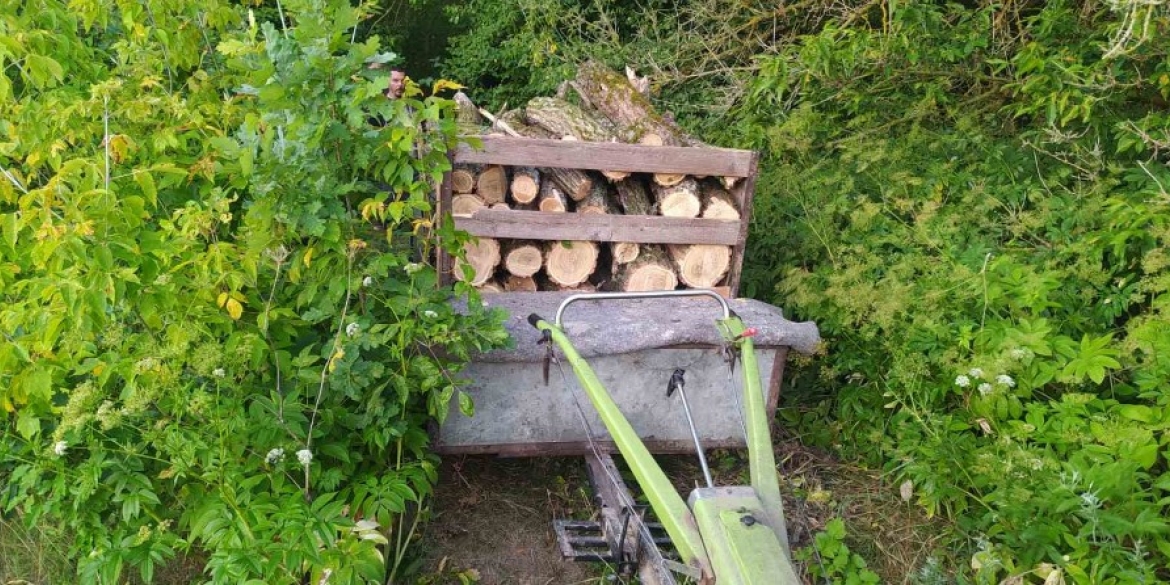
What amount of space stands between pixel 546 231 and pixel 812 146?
8.38ft

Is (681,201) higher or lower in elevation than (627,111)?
lower

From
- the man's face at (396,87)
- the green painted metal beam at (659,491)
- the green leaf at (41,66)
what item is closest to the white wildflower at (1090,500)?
the green painted metal beam at (659,491)

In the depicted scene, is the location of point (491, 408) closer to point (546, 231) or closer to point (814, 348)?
point (546, 231)

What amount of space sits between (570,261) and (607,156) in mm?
522

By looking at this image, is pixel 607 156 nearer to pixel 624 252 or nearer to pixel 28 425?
pixel 624 252

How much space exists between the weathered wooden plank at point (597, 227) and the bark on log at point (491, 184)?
7 centimetres

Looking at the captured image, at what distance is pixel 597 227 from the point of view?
3625 millimetres

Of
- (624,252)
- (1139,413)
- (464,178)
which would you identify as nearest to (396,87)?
(464,178)

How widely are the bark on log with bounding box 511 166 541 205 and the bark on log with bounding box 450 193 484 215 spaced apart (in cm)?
16

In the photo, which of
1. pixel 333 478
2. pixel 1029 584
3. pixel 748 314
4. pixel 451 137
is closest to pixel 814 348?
pixel 748 314

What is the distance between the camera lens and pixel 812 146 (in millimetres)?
5453

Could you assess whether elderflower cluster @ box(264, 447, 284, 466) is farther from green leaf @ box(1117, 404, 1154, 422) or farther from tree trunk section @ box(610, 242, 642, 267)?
green leaf @ box(1117, 404, 1154, 422)

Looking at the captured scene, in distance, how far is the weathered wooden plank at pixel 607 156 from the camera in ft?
11.1

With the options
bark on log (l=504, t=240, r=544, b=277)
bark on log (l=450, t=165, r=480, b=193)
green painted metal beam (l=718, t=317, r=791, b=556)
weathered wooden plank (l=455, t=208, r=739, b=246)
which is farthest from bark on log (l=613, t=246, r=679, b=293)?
green painted metal beam (l=718, t=317, r=791, b=556)
